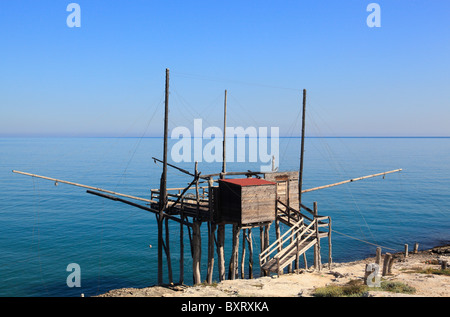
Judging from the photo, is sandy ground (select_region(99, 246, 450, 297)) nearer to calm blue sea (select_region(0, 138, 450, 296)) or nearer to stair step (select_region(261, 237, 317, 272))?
stair step (select_region(261, 237, 317, 272))

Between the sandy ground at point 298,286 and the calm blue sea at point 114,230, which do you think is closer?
the sandy ground at point 298,286

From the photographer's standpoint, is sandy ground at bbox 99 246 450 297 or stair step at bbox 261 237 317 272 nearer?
sandy ground at bbox 99 246 450 297

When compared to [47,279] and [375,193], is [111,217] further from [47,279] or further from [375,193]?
[375,193]

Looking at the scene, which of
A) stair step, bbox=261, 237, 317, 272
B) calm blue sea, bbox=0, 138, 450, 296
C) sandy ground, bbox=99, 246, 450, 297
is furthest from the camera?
calm blue sea, bbox=0, 138, 450, 296

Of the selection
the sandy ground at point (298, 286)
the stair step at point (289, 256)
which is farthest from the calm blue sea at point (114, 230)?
the stair step at point (289, 256)

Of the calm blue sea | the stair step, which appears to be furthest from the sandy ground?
the calm blue sea

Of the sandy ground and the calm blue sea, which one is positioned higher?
the sandy ground

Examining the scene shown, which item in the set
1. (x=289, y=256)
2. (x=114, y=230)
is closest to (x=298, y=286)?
(x=289, y=256)

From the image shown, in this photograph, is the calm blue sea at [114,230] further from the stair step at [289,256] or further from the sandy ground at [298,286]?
the stair step at [289,256]

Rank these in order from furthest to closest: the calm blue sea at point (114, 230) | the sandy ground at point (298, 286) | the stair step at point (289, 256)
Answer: the calm blue sea at point (114, 230) < the stair step at point (289, 256) < the sandy ground at point (298, 286)

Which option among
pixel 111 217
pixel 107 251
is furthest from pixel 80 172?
pixel 107 251

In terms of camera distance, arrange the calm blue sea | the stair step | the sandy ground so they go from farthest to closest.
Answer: the calm blue sea
the stair step
the sandy ground
